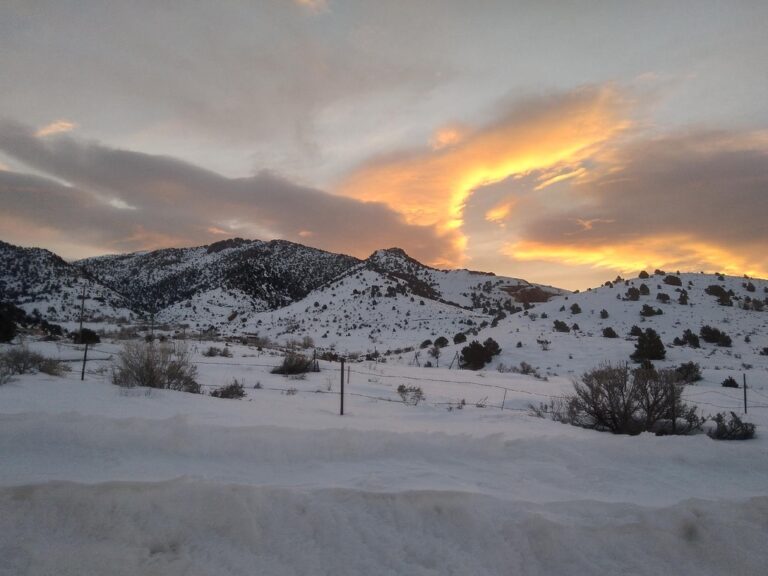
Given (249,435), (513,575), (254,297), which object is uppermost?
(254,297)

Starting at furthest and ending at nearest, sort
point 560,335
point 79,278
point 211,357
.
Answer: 1. point 79,278
2. point 560,335
3. point 211,357

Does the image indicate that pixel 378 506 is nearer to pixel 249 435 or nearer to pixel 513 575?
pixel 513 575

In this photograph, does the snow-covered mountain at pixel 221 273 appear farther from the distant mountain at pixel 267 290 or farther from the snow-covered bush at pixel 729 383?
the snow-covered bush at pixel 729 383

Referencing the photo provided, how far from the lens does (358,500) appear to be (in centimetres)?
401

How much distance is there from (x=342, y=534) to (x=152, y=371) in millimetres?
9212

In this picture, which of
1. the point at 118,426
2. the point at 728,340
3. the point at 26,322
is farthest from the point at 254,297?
the point at 118,426

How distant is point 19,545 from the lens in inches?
128

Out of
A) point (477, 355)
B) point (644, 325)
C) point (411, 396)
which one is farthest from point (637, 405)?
point (644, 325)

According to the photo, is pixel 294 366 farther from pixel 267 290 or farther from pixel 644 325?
pixel 267 290

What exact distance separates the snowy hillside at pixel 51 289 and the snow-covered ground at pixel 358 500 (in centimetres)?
5488

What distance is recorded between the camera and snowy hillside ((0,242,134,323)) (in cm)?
5366

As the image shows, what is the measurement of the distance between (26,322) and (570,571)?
3911cm

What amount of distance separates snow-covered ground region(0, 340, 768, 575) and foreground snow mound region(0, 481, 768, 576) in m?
0.01

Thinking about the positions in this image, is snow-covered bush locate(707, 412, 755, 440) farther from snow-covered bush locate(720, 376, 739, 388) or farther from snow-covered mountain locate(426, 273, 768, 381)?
snow-covered mountain locate(426, 273, 768, 381)
